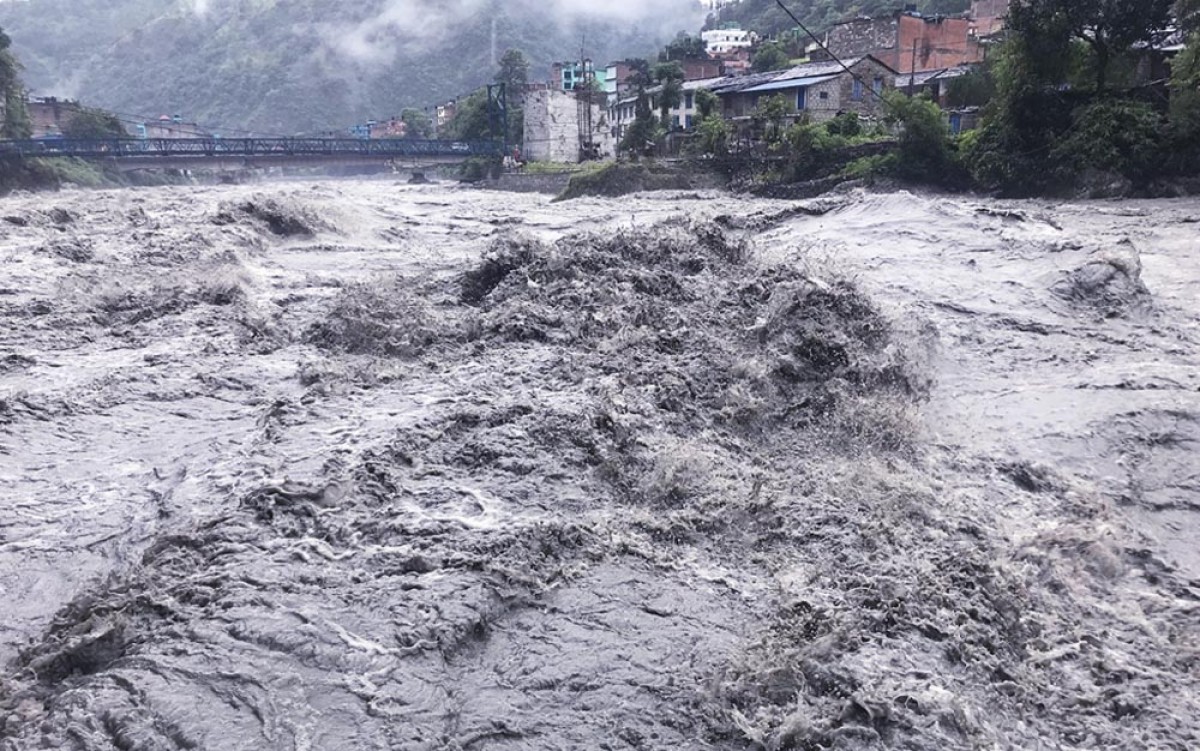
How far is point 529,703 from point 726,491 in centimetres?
288

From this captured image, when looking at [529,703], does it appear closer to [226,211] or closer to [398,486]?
[398,486]

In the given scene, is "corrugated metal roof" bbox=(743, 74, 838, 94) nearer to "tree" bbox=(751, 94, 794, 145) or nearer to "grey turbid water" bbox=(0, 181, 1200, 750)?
"tree" bbox=(751, 94, 794, 145)

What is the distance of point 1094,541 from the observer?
6.34 metres

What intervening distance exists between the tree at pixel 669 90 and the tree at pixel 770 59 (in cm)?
798

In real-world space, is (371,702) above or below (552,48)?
below

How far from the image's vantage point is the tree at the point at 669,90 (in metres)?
44.6

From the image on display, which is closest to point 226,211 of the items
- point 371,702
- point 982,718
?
point 371,702

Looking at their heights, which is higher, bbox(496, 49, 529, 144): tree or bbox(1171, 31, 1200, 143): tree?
bbox(496, 49, 529, 144): tree

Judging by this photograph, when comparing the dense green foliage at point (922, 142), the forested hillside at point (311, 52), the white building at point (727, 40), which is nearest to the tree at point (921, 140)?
the dense green foliage at point (922, 142)

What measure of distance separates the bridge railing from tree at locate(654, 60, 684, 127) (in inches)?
458

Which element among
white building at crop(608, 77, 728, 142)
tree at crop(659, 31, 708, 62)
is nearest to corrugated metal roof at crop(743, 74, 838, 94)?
white building at crop(608, 77, 728, 142)

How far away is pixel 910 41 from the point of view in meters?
44.1

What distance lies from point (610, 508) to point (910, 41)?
4421 centimetres

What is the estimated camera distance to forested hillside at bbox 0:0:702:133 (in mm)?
142375
